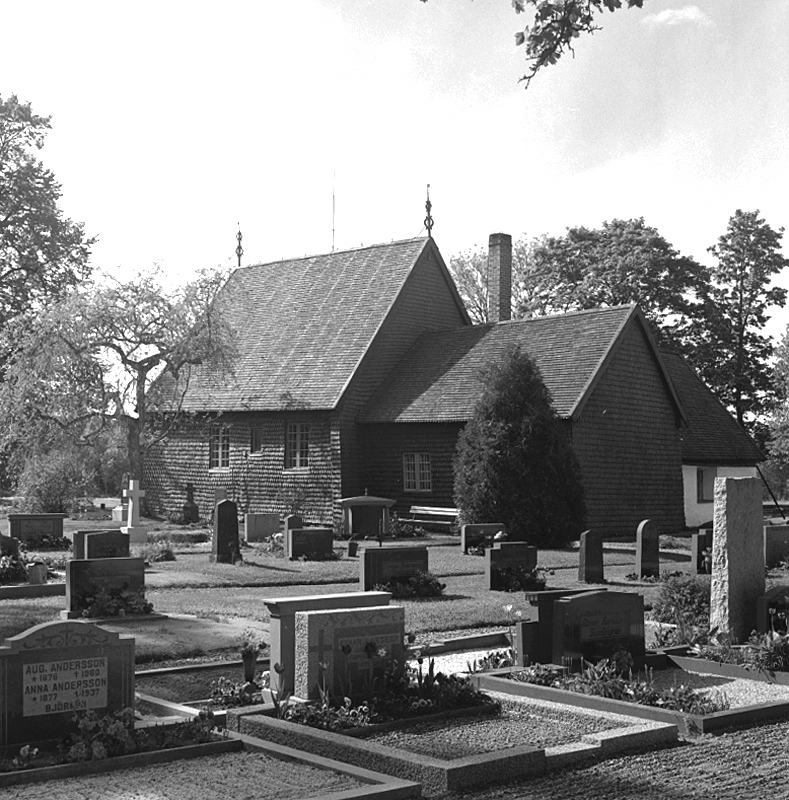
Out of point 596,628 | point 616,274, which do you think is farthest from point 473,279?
point 596,628

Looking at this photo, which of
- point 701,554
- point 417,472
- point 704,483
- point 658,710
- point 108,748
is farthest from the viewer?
point 704,483

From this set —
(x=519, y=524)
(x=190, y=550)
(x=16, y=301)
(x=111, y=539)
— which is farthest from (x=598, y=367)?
(x=16, y=301)

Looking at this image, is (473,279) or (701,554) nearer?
(701,554)

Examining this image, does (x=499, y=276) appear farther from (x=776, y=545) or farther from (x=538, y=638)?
(x=538, y=638)

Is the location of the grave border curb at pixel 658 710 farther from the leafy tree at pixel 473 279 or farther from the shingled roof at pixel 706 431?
the leafy tree at pixel 473 279

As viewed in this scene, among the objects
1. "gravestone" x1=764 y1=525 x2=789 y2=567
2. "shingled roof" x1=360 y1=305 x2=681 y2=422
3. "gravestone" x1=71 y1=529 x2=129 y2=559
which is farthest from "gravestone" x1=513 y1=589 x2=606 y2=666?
"shingled roof" x1=360 y1=305 x2=681 y2=422

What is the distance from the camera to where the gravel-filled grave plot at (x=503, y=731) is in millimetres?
9461

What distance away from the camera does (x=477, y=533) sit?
1144 inches

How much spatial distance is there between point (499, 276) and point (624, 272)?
39.6ft

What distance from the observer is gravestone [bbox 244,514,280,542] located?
3181 cm

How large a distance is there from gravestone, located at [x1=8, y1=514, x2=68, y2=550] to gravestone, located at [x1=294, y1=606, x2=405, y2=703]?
1850 centimetres

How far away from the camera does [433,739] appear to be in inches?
382

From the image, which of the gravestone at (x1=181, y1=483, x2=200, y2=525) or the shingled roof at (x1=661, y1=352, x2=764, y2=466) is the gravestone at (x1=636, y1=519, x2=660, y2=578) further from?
the gravestone at (x1=181, y1=483, x2=200, y2=525)

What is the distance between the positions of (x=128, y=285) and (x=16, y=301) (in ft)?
55.0
